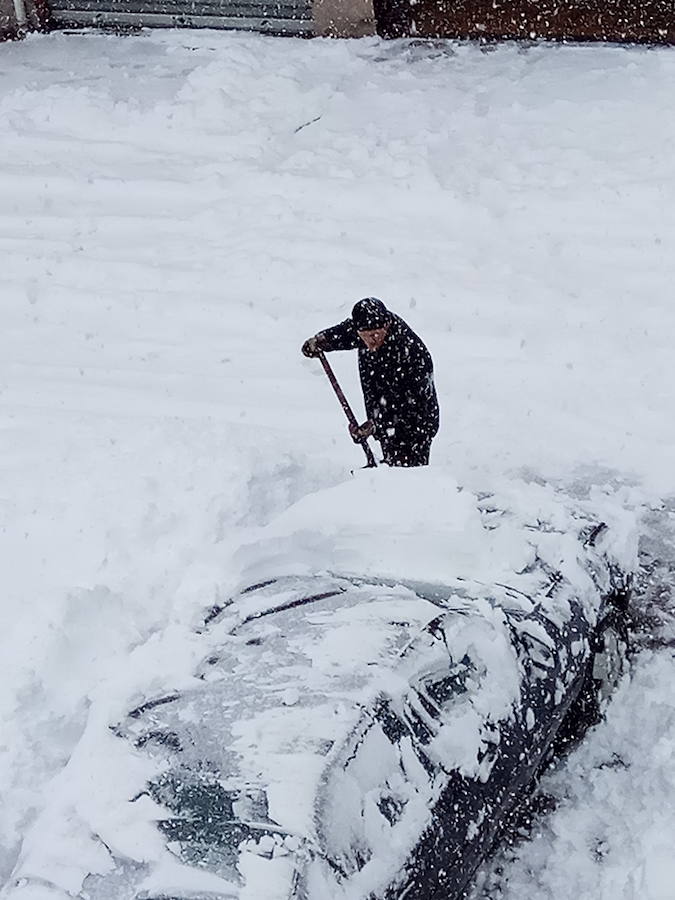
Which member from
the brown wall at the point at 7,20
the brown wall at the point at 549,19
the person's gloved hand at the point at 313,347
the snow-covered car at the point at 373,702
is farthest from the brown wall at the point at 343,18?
the snow-covered car at the point at 373,702

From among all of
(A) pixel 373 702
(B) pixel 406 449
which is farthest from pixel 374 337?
(A) pixel 373 702

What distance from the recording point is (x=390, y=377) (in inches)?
276

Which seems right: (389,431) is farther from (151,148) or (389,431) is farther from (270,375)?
(151,148)

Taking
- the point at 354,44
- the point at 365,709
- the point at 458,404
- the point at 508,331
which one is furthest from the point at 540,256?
the point at 365,709

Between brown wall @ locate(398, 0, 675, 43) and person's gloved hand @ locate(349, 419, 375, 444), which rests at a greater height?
brown wall @ locate(398, 0, 675, 43)

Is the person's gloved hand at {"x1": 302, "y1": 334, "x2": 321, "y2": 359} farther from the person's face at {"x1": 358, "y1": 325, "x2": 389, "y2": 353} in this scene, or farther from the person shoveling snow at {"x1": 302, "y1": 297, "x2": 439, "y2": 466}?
the person's face at {"x1": 358, "y1": 325, "x2": 389, "y2": 353}

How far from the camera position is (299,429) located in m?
8.75

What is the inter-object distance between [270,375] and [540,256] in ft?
8.74

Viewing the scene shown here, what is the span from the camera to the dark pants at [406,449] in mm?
7234

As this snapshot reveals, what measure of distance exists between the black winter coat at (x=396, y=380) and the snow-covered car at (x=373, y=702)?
3.23ft

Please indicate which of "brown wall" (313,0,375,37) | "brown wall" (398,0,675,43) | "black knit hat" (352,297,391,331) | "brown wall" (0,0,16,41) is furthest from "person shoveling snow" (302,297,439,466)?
"brown wall" (0,0,16,41)

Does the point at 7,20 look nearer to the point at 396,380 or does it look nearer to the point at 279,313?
the point at 279,313

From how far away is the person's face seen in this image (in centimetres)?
690

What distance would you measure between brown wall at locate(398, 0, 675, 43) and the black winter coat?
299 inches
